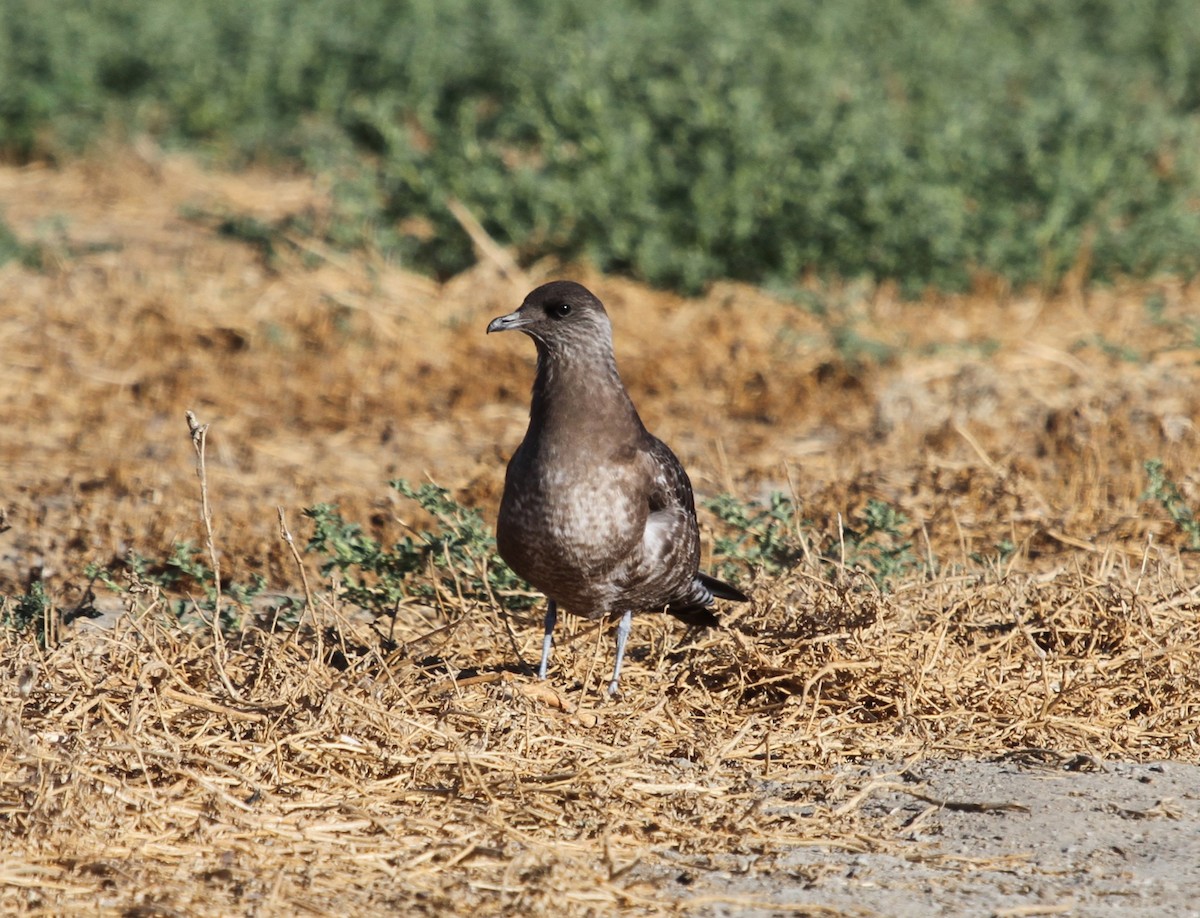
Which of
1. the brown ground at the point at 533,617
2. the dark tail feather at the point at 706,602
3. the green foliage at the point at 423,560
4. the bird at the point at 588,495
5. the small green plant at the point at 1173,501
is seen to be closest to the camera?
the brown ground at the point at 533,617

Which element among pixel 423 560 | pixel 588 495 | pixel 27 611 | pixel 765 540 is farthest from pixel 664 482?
pixel 27 611

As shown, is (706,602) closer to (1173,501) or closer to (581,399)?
(581,399)

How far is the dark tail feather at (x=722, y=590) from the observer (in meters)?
6.11

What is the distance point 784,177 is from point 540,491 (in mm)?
5567

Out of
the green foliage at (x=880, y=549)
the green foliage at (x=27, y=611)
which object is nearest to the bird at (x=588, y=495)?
the green foliage at (x=880, y=549)

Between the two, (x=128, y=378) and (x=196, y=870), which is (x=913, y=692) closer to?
(x=196, y=870)

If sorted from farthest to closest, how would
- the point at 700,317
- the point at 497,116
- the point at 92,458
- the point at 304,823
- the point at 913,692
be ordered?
the point at 497,116 < the point at 700,317 < the point at 92,458 < the point at 913,692 < the point at 304,823

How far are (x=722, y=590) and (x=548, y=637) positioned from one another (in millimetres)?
652

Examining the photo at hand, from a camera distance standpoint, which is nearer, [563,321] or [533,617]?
[563,321]

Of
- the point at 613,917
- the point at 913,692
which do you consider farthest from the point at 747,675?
the point at 613,917

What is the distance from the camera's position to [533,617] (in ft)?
21.6

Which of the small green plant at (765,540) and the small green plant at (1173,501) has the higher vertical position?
the small green plant at (1173,501)

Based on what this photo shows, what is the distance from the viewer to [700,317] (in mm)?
10555

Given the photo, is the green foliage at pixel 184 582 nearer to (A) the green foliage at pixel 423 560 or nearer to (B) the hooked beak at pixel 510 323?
(A) the green foliage at pixel 423 560
